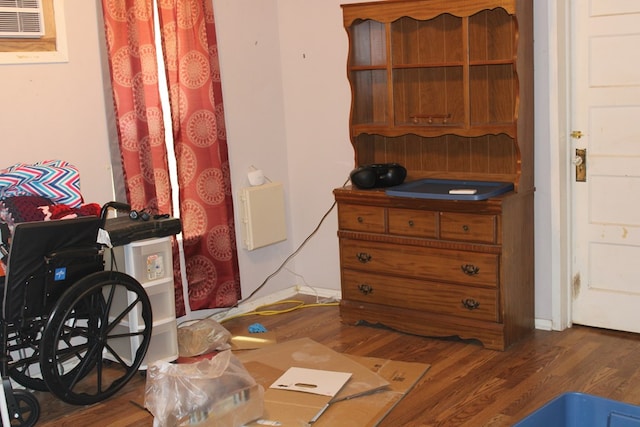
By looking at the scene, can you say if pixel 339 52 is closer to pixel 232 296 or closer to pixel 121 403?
pixel 232 296

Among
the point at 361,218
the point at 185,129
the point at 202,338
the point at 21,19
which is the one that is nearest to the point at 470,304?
the point at 361,218

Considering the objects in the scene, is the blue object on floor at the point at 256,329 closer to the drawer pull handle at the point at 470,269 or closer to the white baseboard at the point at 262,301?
the white baseboard at the point at 262,301

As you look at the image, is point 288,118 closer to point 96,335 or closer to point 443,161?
point 443,161

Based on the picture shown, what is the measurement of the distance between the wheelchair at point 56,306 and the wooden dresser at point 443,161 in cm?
135

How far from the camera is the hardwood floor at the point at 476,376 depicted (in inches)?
129

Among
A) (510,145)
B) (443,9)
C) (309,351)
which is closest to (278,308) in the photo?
(309,351)

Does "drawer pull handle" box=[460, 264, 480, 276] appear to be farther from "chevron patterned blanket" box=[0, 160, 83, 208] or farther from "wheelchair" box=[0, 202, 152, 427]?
"chevron patterned blanket" box=[0, 160, 83, 208]

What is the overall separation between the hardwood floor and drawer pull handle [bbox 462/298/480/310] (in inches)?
8.0

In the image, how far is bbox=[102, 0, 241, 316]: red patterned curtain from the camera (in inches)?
156

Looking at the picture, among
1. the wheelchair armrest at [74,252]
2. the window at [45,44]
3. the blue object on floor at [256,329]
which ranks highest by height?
the window at [45,44]

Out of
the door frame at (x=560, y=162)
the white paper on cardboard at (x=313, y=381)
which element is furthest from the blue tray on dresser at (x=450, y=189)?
the white paper on cardboard at (x=313, y=381)

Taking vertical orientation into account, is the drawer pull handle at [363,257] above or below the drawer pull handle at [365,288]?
above

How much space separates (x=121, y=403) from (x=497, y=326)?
1817 mm

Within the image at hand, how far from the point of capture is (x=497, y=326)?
3906mm
